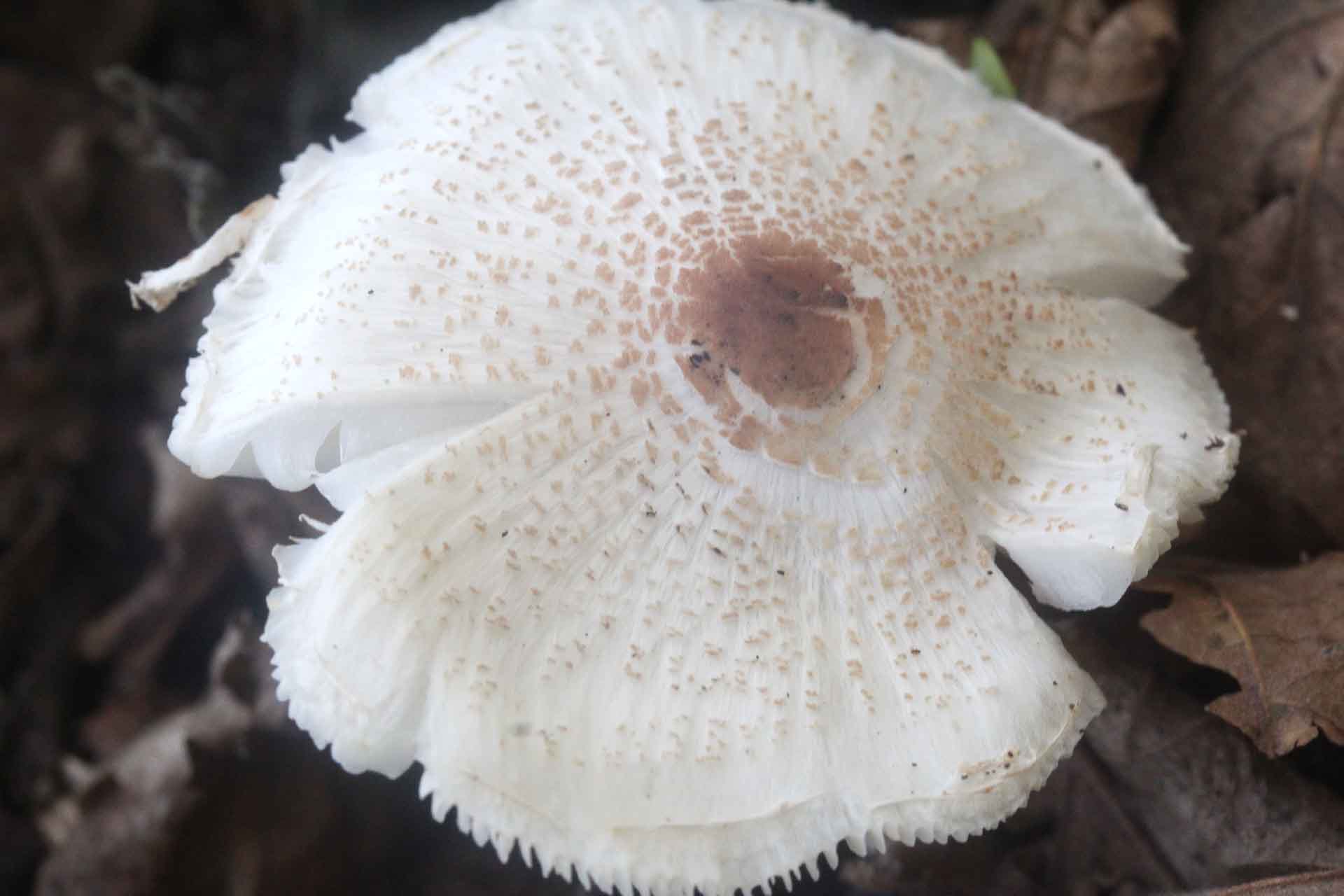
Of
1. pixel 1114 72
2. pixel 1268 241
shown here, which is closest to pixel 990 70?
pixel 1114 72

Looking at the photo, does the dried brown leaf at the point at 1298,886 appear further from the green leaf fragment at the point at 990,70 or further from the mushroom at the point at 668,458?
the green leaf fragment at the point at 990,70

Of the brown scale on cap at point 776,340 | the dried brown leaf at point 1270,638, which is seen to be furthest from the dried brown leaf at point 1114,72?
the brown scale on cap at point 776,340

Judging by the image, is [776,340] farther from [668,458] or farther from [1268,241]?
[1268,241]

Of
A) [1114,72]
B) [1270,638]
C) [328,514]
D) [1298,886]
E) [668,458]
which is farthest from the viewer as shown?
[1114,72]

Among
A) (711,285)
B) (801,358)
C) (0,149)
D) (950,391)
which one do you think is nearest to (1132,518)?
(950,391)

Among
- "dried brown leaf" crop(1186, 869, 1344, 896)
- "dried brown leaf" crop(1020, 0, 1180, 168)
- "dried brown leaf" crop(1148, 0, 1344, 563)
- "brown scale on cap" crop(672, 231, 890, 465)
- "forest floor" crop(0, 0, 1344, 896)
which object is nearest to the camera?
"brown scale on cap" crop(672, 231, 890, 465)

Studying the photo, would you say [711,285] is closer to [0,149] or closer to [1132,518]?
[1132,518]

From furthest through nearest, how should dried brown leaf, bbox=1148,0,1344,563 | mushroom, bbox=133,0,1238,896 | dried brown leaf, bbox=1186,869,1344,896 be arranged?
dried brown leaf, bbox=1148,0,1344,563
dried brown leaf, bbox=1186,869,1344,896
mushroom, bbox=133,0,1238,896

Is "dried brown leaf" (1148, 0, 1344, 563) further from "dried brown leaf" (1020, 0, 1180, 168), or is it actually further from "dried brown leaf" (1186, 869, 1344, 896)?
"dried brown leaf" (1186, 869, 1344, 896)

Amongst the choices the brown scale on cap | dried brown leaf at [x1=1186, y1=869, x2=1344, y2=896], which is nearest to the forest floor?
dried brown leaf at [x1=1186, y1=869, x2=1344, y2=896]
